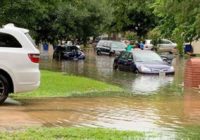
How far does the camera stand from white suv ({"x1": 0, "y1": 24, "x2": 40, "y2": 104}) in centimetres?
1259

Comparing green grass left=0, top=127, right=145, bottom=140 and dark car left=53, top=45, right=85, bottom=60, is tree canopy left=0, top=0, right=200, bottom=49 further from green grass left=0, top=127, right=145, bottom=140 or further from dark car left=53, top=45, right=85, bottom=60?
green grass left=0, top=127, right=145, bottom=140

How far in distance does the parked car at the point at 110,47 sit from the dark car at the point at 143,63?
75.0 ft

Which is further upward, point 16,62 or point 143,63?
point 16,62

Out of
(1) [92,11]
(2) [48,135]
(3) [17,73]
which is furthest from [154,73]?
(1) [92,11]

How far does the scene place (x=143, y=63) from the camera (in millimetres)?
29641

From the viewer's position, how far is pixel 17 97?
15.0 meters

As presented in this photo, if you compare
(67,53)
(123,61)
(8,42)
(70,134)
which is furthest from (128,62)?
(70,134)

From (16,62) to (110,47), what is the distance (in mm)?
43844

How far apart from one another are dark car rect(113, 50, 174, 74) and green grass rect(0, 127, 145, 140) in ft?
63.0

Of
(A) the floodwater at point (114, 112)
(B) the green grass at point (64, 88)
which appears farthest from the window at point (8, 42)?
(B) the green grass at point (64, 88)

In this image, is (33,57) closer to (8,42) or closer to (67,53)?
(8,42)

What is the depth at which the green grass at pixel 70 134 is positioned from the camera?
8.48 m

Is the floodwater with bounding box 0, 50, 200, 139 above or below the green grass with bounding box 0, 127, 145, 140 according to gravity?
below

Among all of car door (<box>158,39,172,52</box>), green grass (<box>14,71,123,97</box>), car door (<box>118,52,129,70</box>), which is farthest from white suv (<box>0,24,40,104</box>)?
car door (<box>158,39,172,52</box>)
